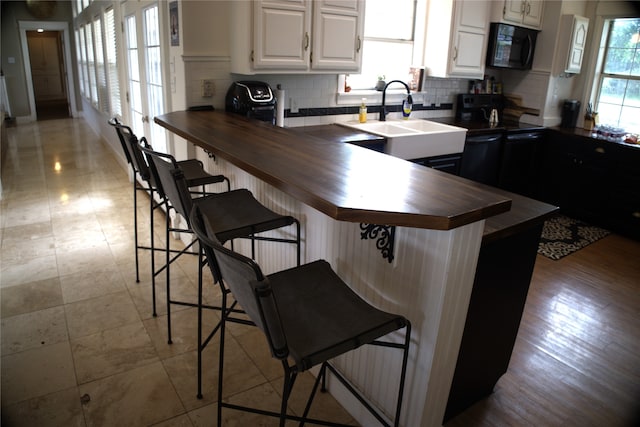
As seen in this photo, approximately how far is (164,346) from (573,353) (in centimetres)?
220

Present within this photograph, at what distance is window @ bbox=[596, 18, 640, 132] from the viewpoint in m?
4.41

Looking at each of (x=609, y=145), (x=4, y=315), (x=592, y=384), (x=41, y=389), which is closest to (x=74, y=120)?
(x=4, y=315)

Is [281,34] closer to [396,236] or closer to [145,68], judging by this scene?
[145,68]

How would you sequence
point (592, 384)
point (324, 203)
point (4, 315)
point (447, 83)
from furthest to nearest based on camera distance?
point (447, 83) → point (4, 315) → point (592, 384) → point (324, 203)

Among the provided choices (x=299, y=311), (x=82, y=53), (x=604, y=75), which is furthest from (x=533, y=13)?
(x=82, y=53)

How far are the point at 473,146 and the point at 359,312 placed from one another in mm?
3037

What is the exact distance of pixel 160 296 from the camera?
2.86 m

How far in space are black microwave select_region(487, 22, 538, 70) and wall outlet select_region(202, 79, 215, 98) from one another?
2655 mm

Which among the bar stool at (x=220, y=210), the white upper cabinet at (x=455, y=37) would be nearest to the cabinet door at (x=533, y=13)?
the white upper cabinet at (x=455, y=37)

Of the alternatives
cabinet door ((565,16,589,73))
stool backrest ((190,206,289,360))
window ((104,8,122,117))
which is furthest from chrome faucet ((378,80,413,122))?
stool backrest ((190,206,289,360))

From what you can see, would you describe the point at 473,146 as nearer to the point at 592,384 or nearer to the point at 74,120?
the point at 592,384

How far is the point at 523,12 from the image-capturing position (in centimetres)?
426

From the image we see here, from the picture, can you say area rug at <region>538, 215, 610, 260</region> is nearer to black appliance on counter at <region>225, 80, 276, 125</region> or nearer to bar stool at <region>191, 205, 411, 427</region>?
black appliance on counter at <region>225, 80, 276, 125</region>

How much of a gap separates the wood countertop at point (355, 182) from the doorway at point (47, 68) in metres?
11.7
